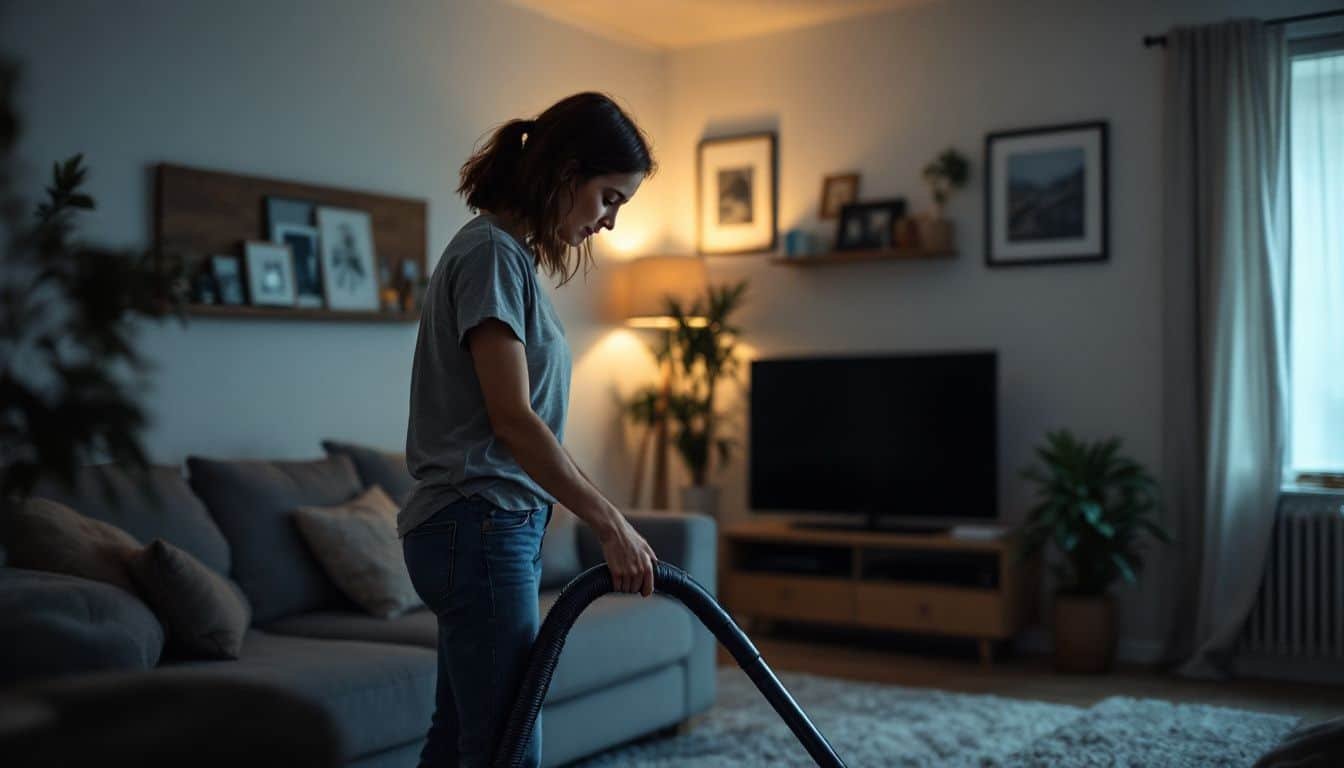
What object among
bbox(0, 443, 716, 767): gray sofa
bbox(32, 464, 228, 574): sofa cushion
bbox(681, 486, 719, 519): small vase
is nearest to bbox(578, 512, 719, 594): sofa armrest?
bbox(0, 443, 716, 767): gray sofa

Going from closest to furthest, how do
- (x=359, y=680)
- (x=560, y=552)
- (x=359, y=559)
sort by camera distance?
1. (x=359, y=680)
2. (x=359, y=559)
3. (x=560, y=552)

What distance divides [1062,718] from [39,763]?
11.7ft

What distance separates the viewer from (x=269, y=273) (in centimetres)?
397

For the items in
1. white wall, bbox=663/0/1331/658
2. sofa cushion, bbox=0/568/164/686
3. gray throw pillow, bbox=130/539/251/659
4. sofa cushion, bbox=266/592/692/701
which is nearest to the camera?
sofa cushion, bbox=0/568/164/686

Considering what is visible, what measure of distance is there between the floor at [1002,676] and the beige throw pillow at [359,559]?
1.73 m

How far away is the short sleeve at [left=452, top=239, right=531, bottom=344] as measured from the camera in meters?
1.56

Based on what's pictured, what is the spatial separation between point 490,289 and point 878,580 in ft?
11.9

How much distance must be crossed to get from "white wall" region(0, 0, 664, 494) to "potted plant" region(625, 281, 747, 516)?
1.39 feet

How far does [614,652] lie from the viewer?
330cm

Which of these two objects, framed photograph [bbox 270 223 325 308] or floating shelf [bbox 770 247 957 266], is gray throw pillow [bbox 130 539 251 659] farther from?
floating shelf [bbox 770 247 957 266]

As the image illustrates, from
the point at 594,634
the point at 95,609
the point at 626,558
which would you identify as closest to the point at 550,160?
the point at 626,558

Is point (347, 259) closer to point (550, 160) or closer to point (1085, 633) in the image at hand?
point (550, 160)

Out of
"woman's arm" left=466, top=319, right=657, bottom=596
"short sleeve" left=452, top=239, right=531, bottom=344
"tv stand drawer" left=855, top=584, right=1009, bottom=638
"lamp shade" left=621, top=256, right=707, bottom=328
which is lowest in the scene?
"tv stand drawer" left=855, top=584, right=1009, bottom=638

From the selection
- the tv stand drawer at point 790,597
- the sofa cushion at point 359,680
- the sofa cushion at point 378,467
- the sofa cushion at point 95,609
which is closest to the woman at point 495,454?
the sofa cushion at point 95,609
